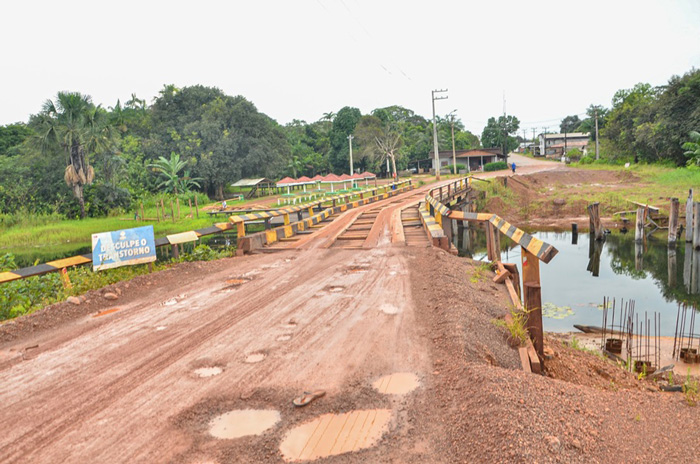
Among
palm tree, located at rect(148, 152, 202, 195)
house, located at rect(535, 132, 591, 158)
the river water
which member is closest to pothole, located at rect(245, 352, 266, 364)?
the river water

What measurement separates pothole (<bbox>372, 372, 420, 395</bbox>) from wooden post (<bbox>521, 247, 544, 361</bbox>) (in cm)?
203

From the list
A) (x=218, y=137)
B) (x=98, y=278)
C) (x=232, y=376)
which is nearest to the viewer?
(x=232, y=376)

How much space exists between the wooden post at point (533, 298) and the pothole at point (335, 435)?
2.66 m

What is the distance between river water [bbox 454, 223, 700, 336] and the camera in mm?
14336

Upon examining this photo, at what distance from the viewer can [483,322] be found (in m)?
5.73

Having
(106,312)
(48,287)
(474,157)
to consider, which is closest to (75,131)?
(48,287)

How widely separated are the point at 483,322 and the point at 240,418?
3.17m

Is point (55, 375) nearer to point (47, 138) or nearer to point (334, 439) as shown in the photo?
point (334, 439)

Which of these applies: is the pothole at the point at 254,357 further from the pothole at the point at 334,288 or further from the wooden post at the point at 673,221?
the wooden post at the point at 673,221

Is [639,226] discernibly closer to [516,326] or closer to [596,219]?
[596,219]

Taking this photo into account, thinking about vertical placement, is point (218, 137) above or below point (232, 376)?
above

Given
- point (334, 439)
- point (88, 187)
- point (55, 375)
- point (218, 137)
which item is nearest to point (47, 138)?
point (88, 187)

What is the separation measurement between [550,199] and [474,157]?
3859 centimetres

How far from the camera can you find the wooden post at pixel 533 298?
18.3 ft
